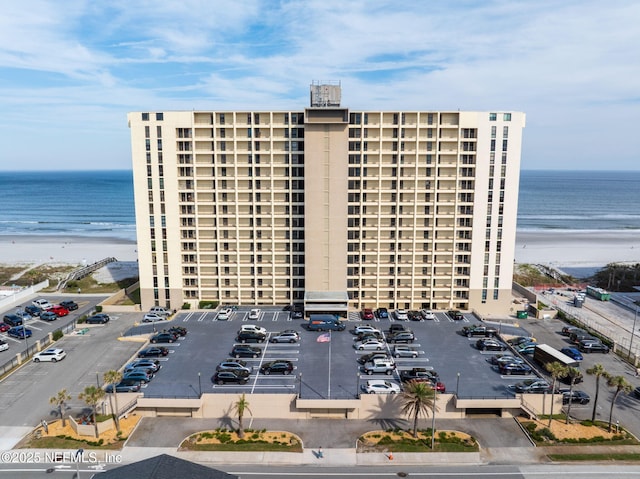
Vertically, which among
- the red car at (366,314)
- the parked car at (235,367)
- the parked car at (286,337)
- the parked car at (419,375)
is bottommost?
the parked car at (419,375)

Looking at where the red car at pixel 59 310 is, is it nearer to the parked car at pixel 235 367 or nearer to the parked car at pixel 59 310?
the parked car at pixel 59 310

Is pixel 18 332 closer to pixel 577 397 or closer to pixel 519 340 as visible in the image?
pixel 519 340

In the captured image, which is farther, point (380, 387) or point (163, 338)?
point (163, 338)

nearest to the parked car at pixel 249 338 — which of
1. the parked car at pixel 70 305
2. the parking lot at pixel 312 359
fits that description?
Result: the parking lot at pixel 312 359

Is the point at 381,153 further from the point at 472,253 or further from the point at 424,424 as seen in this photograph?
the point at 424,424

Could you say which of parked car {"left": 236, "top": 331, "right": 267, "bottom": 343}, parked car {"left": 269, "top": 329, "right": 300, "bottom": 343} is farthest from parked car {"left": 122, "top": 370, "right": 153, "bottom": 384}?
parked car {"left": 269, "top": 329, "right": 300, "bottom": 343}

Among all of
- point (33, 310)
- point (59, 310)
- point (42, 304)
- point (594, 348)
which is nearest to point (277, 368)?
point (594, 348)

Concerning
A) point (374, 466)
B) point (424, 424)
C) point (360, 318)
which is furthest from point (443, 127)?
point (374, 466)
